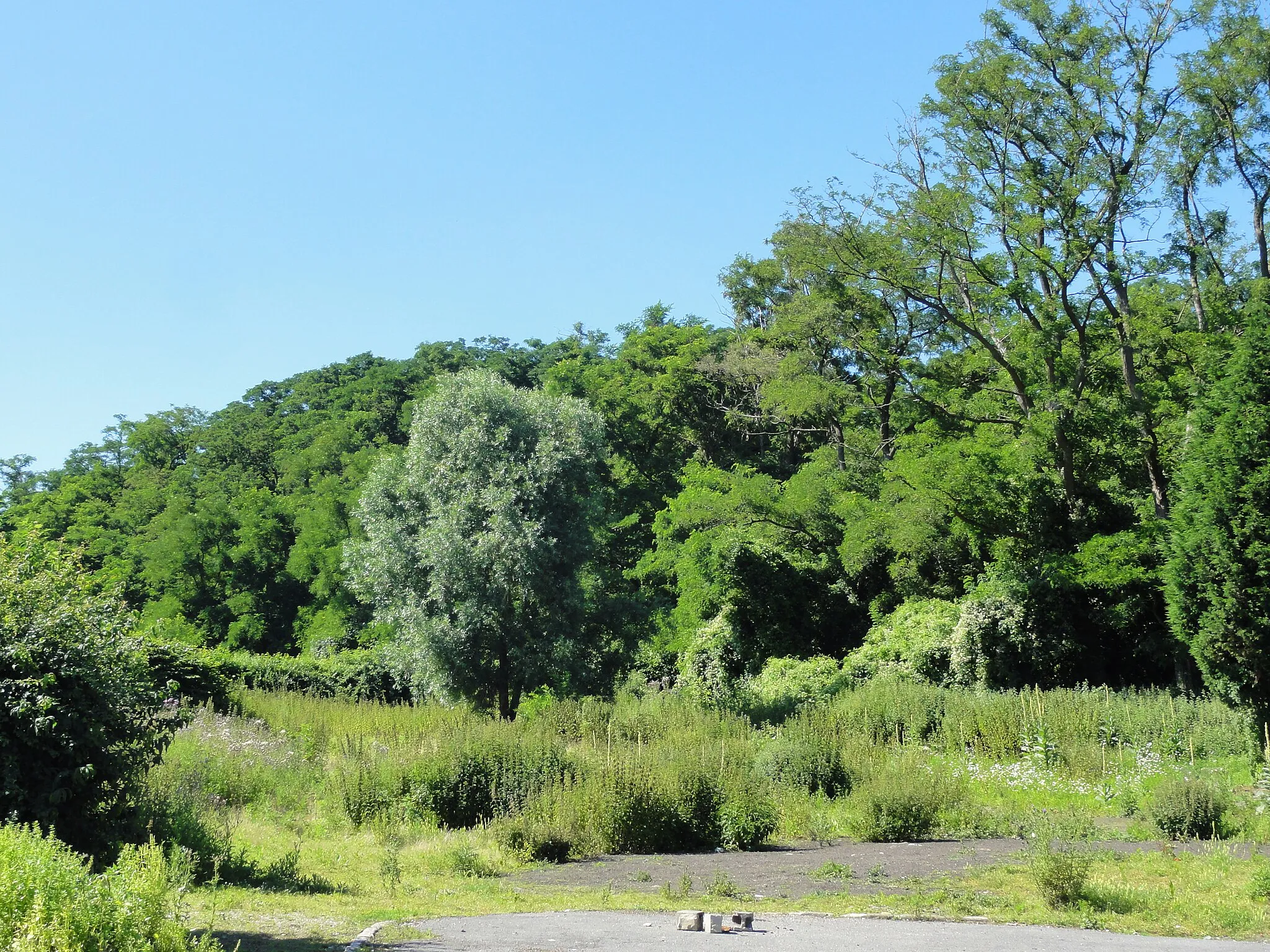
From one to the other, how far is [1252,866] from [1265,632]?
6.71m

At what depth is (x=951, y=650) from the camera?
78.3 feet

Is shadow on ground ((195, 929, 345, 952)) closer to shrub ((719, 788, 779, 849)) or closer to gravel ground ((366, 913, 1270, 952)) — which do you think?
gravel ground ((366, 913, 1270, 952))

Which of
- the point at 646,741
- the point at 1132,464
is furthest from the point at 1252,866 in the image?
the point at 1132,464

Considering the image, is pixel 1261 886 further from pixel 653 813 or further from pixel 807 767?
pixel 807 767

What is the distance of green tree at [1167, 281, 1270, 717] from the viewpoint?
14828 mm

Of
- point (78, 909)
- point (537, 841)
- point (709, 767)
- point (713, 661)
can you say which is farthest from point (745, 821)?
point (713, 661)

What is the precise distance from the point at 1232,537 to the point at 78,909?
1546 cm

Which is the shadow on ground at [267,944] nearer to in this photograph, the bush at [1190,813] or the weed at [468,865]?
the weed at [468,865]

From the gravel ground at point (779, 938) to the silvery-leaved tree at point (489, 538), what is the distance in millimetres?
14542

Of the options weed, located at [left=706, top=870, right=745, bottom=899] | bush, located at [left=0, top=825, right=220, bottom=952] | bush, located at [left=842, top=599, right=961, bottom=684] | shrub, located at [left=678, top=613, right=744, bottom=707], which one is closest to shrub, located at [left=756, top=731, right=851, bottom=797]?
weed, located at [left=706, top=870, right=745, bottom=899]

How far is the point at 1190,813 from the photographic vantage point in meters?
11.0

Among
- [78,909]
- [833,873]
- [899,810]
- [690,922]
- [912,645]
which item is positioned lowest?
[833,873]

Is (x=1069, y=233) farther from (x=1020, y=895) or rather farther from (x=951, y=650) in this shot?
(x=1020, y=895)

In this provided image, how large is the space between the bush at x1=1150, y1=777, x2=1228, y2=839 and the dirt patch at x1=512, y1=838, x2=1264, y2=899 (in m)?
0.39
